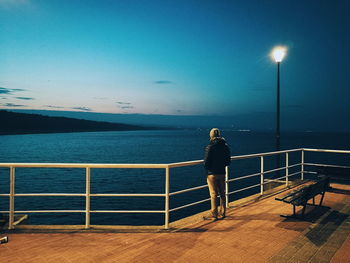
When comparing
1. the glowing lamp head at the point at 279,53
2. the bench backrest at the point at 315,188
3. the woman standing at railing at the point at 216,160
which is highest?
the glowing lamp head at the point at 279,53

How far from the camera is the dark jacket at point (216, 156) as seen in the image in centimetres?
500

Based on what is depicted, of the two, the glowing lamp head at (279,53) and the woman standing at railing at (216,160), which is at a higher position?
the glowing lamp head at (279,53)

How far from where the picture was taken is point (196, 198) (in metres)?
24.9

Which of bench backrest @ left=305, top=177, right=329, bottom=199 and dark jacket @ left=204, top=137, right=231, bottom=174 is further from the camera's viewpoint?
bench backrest @ left=305, top=177, right=329, bottom=199

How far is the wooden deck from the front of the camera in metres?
3.71

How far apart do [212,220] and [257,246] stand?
139 cm

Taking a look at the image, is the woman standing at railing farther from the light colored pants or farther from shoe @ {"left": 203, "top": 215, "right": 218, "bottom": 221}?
shoe @ {"left": 203, "top": 215, "right": 218, "bottom": 221}

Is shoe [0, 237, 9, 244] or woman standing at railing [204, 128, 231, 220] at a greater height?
woman standing at railing [204, 128, 231, 220]

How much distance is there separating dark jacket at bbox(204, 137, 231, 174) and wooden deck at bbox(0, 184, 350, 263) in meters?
1.17

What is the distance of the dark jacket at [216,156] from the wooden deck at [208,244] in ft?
3.84

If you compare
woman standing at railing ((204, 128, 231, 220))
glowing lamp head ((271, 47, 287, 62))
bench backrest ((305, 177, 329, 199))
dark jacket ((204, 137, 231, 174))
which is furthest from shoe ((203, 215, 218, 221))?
glowing lamp head ((271, 47, 287, 62))

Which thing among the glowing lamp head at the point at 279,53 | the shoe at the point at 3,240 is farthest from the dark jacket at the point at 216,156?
the glowing lamp head at the point at 279,53

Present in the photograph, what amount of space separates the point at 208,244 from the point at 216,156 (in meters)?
1.66

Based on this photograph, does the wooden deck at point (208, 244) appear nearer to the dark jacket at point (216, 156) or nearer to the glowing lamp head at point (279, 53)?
the dark jacket at point (216, 156)
